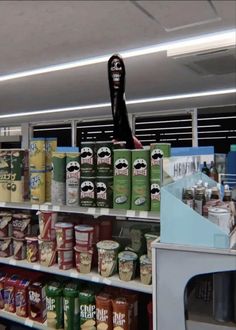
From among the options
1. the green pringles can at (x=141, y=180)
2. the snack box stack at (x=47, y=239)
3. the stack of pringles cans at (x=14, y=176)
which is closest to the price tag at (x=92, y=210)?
the green pringles can at (x=141, y=180)

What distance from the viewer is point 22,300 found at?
2301mm

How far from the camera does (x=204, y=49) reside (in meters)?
2.43

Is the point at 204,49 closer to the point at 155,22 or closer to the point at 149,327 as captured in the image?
the point at 155,22

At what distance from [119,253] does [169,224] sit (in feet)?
1.85

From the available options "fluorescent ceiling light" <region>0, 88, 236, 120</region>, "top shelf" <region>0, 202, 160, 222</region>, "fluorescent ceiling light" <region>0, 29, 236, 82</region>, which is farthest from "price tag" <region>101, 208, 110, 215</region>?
"fluorescent ceiling light" <region>0, 88, 236, 120</region>

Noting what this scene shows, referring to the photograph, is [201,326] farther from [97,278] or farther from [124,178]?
[124,178]

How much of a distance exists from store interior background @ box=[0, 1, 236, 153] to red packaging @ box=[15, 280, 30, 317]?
1.68 meters

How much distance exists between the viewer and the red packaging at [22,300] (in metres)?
2.30

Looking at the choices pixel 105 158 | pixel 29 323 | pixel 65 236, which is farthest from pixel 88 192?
pixel 29 323

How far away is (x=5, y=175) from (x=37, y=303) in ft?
2.84

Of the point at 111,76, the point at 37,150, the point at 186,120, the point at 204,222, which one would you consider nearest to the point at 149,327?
the point at 204,222

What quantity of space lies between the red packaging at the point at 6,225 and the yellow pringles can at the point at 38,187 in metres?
0.32

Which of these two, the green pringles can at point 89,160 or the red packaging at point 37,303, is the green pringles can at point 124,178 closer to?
the green pringles can at point 89,160

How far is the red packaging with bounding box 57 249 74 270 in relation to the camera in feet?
6.97
